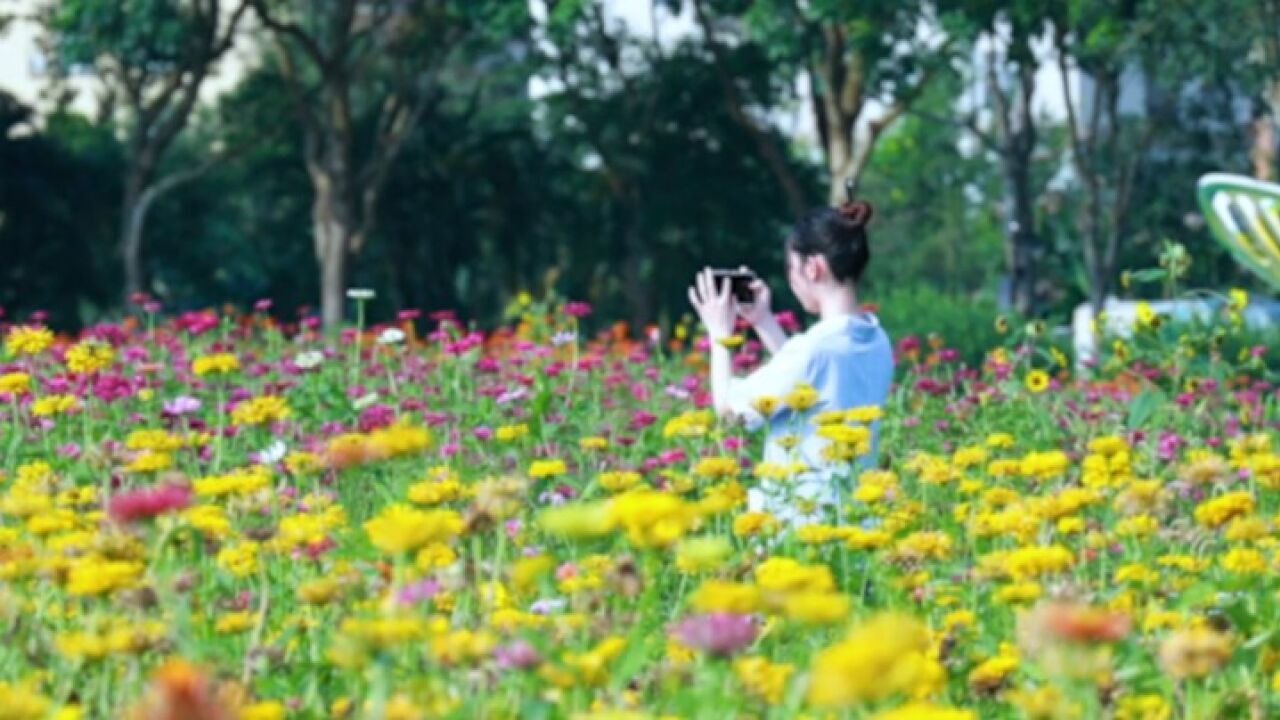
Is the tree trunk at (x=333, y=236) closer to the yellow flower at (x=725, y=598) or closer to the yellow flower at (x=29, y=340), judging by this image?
the yellow flower at (x=29, y=340)

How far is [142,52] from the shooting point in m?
26.4

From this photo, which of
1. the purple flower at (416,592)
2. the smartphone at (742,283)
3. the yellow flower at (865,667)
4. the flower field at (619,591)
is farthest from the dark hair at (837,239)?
the yellow flower at (865,667)

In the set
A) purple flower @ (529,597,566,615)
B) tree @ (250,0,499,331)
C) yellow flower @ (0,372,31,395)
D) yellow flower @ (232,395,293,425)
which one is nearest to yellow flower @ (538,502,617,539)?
purple flower @ (529,597,566,615)

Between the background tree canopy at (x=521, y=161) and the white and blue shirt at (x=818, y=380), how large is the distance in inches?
671

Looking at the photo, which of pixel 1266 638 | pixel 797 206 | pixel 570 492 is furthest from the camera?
pixel 797 206

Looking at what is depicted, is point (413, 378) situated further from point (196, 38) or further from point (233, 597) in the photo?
point (196, 38)

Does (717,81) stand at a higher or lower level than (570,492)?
higher

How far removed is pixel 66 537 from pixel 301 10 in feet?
93.6

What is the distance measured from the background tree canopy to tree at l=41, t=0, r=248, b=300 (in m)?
0.05

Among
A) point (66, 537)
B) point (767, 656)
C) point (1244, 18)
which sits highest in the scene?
point (1244, 18)

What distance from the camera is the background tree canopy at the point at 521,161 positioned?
24.6 meters

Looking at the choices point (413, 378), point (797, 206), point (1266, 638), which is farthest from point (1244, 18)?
point (1266, 638)

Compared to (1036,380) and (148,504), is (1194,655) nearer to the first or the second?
(148,504)

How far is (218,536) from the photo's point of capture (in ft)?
14.3
